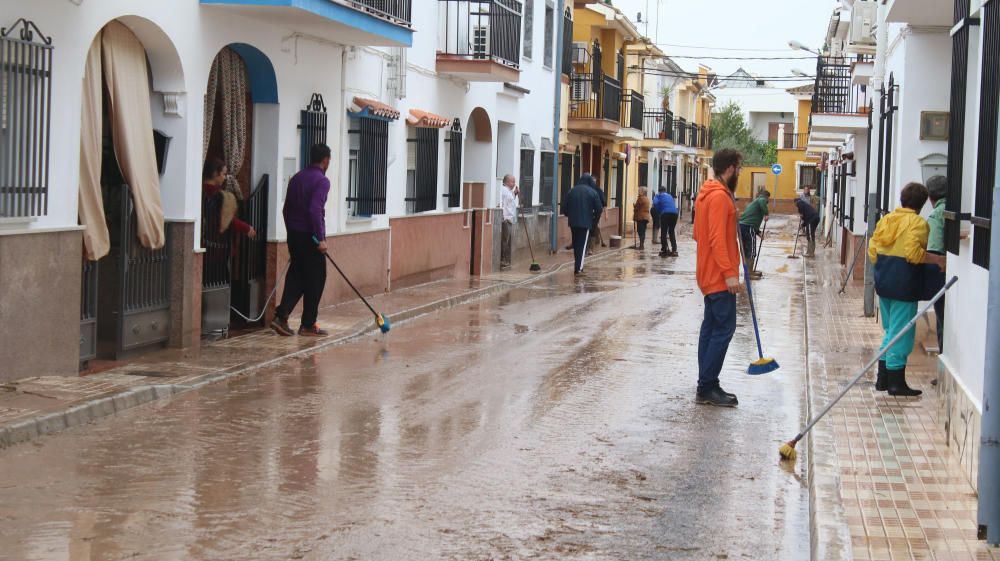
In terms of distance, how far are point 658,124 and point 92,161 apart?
152 ft

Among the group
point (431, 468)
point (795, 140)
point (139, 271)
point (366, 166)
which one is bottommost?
point (431, 468)

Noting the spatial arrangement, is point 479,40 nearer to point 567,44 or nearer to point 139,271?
point 567,44

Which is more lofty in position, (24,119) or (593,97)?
(593,97)

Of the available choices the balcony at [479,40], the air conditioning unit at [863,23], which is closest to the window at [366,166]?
the balcony at [479,40]

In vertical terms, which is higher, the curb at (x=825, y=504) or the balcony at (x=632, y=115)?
the balcony at (x=632, y=115)

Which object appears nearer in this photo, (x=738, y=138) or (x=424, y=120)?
(x=424, y=120)

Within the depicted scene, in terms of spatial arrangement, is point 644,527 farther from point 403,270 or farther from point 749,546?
point 403,270

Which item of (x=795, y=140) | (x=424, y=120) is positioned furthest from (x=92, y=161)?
(x=795, y=140)

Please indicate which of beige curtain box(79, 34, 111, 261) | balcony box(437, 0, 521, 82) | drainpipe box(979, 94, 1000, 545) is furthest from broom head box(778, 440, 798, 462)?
balcony box(437, 0, 521, 82)

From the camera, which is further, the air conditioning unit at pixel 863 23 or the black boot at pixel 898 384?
the air conditioning unit at pixel 863 23

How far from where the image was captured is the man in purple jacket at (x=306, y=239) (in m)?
13.1

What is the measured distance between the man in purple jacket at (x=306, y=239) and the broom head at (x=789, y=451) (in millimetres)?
6242

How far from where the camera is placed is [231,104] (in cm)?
1355

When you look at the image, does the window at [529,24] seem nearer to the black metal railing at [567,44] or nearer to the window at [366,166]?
the black metal railing at [567,44]
